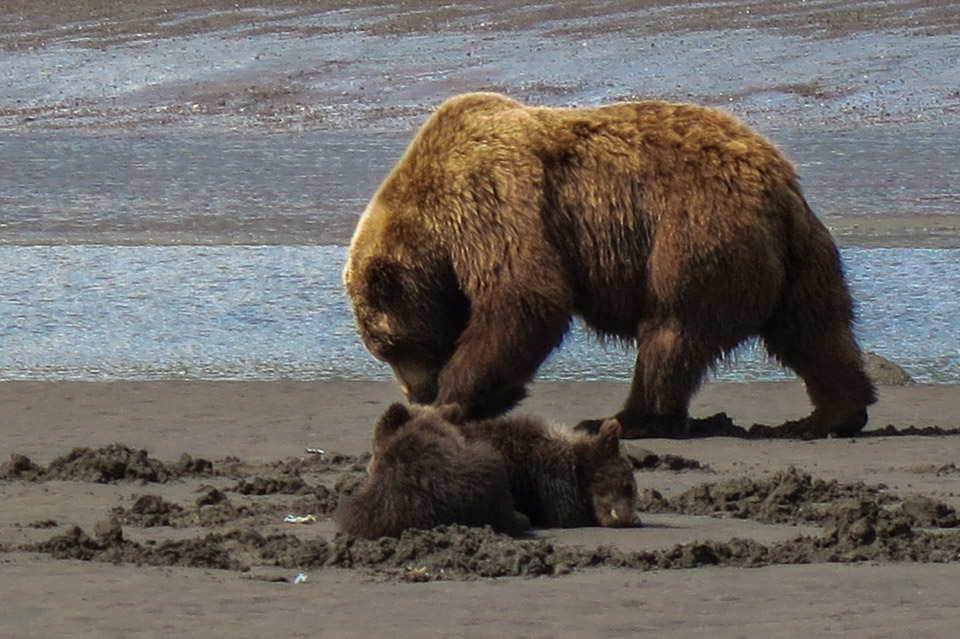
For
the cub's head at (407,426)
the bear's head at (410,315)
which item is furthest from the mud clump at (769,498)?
the bear's head at (410,315)

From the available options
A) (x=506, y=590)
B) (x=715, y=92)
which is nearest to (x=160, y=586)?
(x=506, y=590)

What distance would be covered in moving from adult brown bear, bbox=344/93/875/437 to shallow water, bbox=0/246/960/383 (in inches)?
48.1

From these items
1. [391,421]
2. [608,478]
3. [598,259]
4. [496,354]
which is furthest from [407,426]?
[598,259]

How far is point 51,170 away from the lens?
14953 millimetres

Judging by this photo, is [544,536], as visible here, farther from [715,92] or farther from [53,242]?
[715,92]

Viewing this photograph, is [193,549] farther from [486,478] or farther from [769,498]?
[769,498]

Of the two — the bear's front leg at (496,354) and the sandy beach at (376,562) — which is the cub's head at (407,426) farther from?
the bear's front leg at (496,354)

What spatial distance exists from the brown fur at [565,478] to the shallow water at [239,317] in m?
2.96

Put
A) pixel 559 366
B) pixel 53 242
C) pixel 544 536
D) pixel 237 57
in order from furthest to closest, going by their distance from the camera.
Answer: pixel 237 57 → pixel 53 242 → pixel 559 366 → pixel 544 536

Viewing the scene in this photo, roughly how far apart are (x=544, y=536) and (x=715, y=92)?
1162cm

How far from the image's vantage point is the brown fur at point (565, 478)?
18.7ft

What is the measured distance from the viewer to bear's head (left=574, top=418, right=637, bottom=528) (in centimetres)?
568

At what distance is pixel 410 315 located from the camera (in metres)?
7.33

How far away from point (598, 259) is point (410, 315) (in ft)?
2.36
